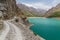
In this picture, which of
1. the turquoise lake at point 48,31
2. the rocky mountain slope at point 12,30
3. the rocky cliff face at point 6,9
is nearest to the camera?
the rocky mountain slope at point 12,30

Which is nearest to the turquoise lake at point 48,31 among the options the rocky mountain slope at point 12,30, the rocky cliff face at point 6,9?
the rocky mountain slope at point 12,30

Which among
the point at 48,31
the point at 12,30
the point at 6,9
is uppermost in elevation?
the point at 12,30

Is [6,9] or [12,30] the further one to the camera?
[6,9]

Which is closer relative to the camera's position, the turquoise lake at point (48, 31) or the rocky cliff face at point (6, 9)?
the turquoise lake at point (48, 31)

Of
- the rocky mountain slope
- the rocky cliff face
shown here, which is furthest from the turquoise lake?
the rocky cliff face

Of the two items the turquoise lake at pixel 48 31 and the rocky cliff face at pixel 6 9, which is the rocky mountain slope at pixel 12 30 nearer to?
the rocky cliff face at pixel 6 9

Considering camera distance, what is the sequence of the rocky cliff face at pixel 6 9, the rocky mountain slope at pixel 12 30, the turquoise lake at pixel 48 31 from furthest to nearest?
1. the rocky cliff face at pixel 6 9
2. the turquoise lake at pixel 48 31
3. the rocky mountain slope at pixel 12 30

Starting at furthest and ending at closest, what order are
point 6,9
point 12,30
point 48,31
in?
point 6,9, point 48,31, point 12,30

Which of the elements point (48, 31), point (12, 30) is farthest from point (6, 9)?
point (12, 30)

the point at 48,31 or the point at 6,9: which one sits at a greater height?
the point at 6,9

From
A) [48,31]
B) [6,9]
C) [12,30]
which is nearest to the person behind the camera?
[12,30]

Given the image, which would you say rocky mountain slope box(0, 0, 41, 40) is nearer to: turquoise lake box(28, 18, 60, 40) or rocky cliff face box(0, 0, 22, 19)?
rocky cliff face box(0, 0, 22, 19)

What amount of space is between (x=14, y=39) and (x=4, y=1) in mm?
42827

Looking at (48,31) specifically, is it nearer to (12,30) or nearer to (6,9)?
(6,9)
